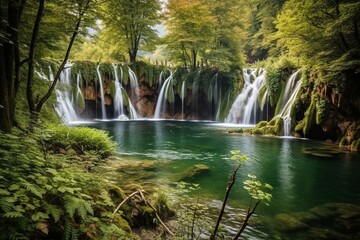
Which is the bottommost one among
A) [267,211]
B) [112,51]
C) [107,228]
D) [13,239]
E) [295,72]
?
[267,211]

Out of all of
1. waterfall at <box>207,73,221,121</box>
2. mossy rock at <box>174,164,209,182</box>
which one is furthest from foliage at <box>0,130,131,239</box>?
waterfall at <box>207,73,221,121</box>

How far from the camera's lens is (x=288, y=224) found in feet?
17.7

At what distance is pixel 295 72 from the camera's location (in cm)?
1964

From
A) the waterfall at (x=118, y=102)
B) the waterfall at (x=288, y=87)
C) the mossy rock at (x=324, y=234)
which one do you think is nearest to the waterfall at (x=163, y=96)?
the waterfall at (x=118, y=102)

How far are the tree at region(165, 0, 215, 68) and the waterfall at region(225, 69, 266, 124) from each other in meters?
5.20

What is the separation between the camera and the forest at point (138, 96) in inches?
124

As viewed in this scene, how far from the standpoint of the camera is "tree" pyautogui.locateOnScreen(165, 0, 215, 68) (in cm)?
2631

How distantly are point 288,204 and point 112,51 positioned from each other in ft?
94.9

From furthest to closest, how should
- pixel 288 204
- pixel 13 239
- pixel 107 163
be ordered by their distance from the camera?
pixel 107 163, pixel 288 204, pixel 13 239

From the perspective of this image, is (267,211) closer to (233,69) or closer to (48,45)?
(48,45)

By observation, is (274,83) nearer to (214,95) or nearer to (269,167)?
(214,95)

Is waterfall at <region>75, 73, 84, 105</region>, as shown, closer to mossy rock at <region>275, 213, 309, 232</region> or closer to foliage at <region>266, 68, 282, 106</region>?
foliage at <region>266, 68, 282, 106</region>

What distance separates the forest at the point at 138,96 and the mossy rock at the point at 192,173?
84 millimetres

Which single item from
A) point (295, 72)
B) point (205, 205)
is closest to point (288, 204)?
point (205, 205)
